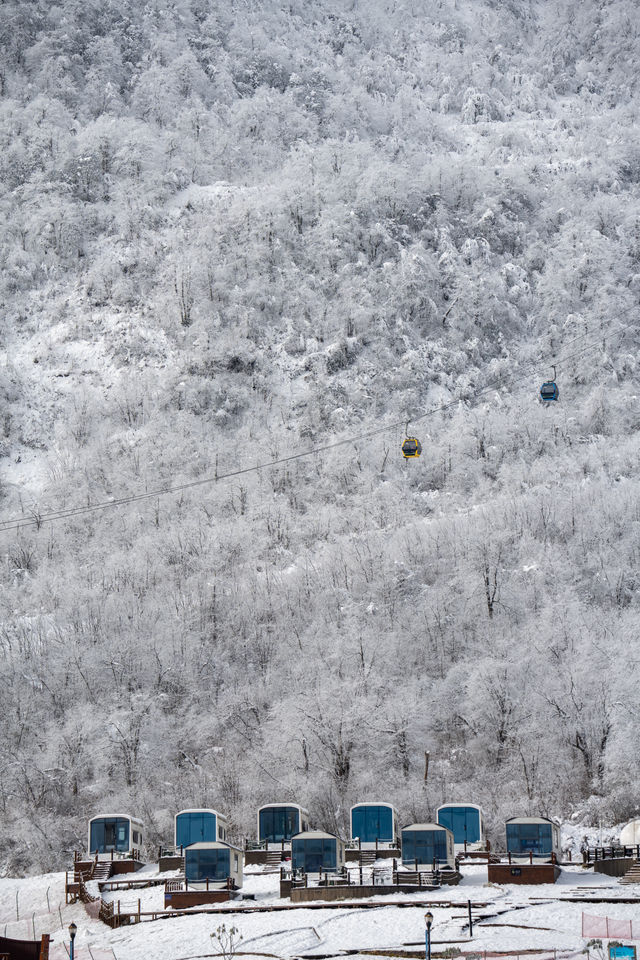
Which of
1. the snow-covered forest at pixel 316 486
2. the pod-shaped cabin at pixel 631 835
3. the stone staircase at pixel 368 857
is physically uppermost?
the snow-covered forest at pixel 316 486

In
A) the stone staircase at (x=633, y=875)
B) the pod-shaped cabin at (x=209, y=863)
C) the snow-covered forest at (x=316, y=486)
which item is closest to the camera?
the stone staircase at (x=633, y=875)

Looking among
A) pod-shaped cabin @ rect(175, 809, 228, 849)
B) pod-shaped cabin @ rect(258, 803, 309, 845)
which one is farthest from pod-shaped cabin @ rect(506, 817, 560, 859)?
pod-shaped cabin @ rect(175, 809, 228, 849)

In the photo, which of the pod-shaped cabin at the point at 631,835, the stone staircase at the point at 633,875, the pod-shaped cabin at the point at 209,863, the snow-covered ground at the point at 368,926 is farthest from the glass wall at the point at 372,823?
the stone staircase at the point at 633,875

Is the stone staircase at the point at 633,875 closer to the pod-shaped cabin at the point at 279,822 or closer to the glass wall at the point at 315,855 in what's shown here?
the glass wall at the point at 315,855

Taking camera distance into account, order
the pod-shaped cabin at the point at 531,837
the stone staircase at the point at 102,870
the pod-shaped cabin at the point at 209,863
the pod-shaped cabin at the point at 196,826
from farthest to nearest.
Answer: the pod-shaped cabin at the point at 196,826
the stone staircase at the point at 102,870
the pod-shaped cabin at the point at 531,837
the pod-shaped cabin at the point at 209,863

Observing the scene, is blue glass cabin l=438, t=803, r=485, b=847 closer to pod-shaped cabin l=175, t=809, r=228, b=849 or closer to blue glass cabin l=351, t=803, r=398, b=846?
blue glass cabin l=351, t=803, r=398, b=846

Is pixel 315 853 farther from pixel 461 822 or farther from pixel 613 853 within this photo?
pixel 613 853
